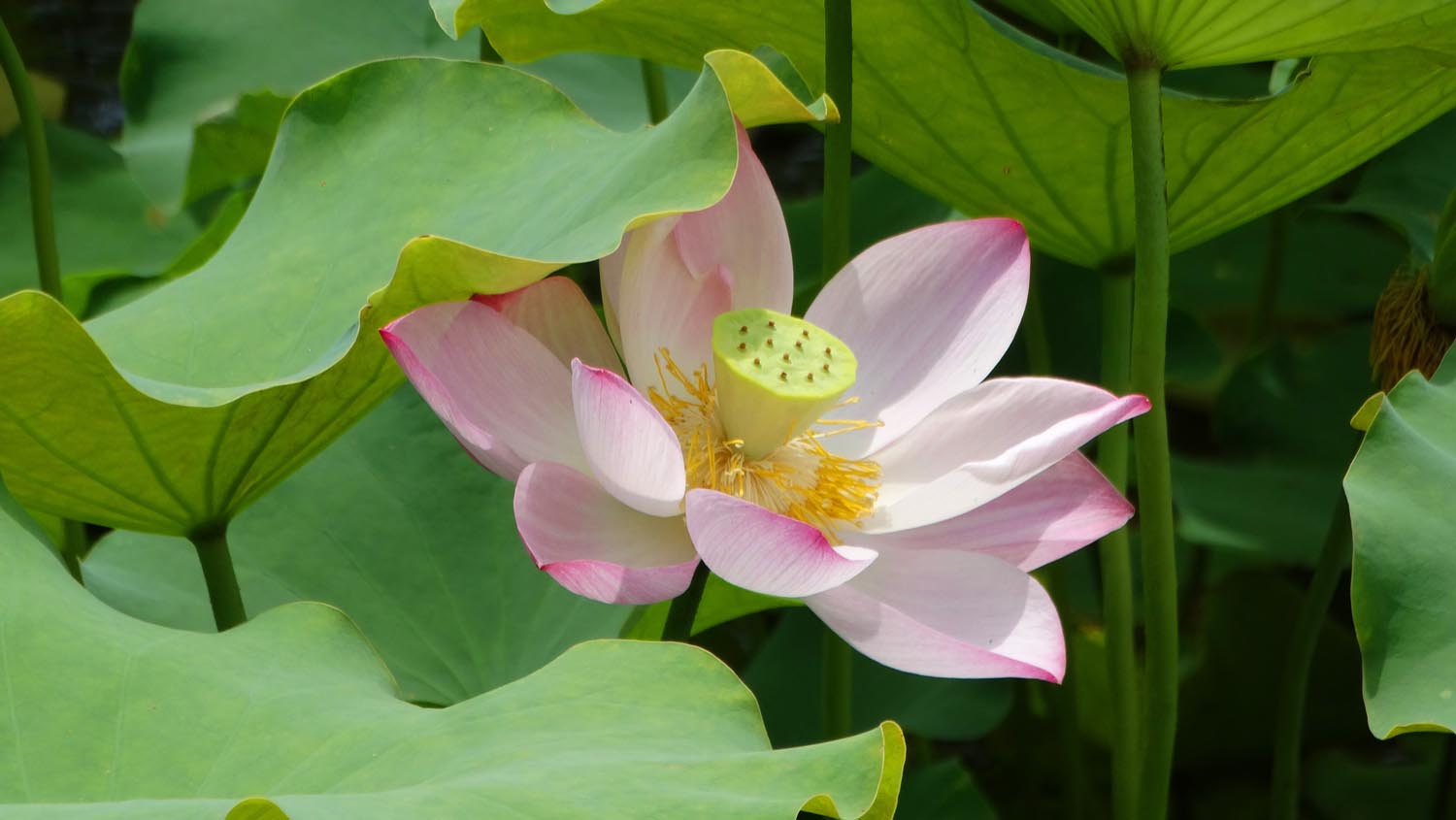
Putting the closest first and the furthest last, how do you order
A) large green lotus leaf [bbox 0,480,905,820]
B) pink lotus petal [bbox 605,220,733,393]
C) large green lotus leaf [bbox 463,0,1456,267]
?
large green lotus leaf [bbox 0,480,905,820] < pink lotus petal [bbox 605,220,733,393] < large green lotus leaf [bbox 463,0,1456,267]

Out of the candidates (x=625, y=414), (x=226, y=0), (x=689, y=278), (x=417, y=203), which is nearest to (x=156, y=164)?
(x=226, y=0)

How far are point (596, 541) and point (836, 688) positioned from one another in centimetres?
24

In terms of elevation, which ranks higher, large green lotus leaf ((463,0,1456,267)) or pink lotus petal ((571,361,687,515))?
large green lotus leaf ((463,0,1456,267))

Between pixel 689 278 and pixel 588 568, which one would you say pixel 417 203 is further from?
pixel 588 568

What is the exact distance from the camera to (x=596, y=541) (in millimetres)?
683

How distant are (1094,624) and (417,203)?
33.7 inches

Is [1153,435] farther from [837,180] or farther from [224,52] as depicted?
[224,52]

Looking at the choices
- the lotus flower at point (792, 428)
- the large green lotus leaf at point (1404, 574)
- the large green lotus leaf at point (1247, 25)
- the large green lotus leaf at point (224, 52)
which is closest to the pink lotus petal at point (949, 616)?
the lotus flower at point (792, 428)

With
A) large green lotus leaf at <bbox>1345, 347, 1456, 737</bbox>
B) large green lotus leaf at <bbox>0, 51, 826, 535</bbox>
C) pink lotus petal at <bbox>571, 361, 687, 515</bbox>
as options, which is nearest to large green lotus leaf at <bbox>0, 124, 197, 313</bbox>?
large green lotus leaf at <bbox>0, 51, 826, 535</bbox>

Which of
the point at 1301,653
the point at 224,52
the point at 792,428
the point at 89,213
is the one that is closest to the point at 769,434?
the point at 792,428

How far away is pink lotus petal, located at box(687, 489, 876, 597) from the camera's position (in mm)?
591

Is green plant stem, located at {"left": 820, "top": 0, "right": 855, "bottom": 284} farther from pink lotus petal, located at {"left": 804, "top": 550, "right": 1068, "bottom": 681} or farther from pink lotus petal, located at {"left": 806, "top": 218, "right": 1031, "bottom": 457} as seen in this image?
pink lotus petal, located at {"left": 804, "top": 550, "right": 1068, "bottom": 681}

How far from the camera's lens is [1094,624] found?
1.43 m

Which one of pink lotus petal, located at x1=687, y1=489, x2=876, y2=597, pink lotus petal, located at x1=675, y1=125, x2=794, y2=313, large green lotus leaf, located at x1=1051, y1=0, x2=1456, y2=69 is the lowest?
pink lotus petal, located at x1=687, y1=489, x2=876, y2=597
